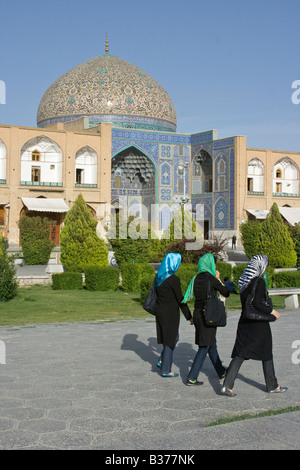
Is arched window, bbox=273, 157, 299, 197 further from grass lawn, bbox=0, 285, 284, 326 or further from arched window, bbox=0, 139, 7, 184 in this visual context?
grass lawn, bbox=0, 285, 284, 326

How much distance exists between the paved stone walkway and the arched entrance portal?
2662cm

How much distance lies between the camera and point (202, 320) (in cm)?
498

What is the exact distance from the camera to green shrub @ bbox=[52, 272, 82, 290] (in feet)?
45.7

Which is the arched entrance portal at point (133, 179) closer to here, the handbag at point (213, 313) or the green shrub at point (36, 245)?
the green shrub at point (36, 245)

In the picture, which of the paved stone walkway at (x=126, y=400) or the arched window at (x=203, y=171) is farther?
the arched window at (x=203, y=171)

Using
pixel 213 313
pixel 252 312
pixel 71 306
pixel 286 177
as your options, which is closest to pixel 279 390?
pixel 252 312

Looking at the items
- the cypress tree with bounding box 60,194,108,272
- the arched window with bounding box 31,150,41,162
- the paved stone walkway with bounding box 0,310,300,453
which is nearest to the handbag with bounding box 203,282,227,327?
the paved stone walkway with bounding box 0,310,300,453

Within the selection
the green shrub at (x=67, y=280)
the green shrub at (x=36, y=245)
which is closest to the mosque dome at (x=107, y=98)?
the green shrub at (x=36, y=245)

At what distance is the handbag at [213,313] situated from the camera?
4898mm

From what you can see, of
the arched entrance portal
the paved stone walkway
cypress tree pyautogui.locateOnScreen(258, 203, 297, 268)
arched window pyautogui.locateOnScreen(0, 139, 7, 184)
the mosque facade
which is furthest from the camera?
the arched entrance portal

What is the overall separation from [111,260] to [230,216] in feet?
42.2

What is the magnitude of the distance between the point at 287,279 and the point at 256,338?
868 cm

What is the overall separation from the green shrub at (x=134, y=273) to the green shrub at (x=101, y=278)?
0.27 meters

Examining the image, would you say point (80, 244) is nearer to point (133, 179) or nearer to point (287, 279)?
point (287, 279)
